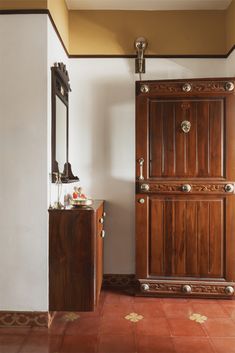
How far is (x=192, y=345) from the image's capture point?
2354 mm

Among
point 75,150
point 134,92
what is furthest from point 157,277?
point 134,92

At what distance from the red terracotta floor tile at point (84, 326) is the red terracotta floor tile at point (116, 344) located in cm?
13

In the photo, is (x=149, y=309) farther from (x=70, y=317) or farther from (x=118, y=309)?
(x=70, y=317)

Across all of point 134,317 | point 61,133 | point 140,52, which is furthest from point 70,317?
point 140,52

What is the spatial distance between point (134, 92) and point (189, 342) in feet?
7.53

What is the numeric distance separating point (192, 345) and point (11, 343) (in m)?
1.20

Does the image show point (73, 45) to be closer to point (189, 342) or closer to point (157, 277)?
point (157, 277)

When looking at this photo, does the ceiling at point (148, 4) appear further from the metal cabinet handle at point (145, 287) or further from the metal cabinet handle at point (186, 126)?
the metal cabinet handle at point (145, 287)

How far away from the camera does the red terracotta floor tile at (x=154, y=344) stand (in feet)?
7.48

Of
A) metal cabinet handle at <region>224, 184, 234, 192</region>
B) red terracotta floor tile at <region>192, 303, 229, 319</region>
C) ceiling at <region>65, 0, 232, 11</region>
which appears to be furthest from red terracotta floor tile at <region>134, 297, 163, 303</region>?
ceiling at <region>65, 0, 232, 11</region>

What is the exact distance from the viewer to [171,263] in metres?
3.23

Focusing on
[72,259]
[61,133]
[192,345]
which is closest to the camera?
[192,345]

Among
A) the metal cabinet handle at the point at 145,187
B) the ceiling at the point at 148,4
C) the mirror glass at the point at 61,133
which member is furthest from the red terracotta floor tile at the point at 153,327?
the ceiling at the point at 148,4

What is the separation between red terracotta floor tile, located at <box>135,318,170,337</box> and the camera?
252 cm
